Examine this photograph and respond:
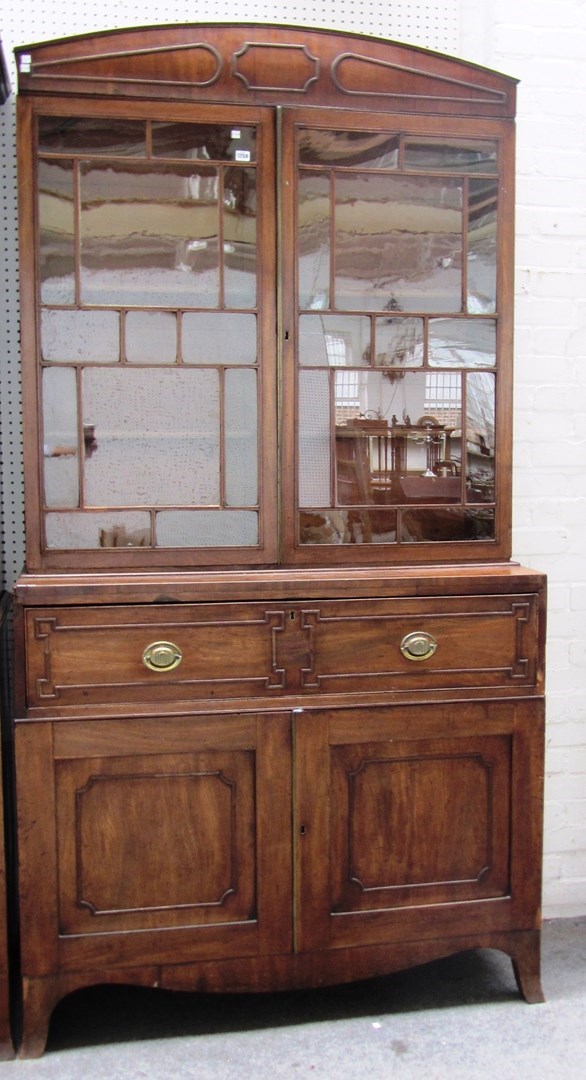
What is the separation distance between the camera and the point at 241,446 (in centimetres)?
198

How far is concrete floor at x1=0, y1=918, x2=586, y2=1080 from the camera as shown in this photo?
1.86 meters

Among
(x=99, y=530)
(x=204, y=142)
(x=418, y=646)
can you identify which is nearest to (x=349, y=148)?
(x=204, y=142)

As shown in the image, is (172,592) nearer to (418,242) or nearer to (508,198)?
(418,242)

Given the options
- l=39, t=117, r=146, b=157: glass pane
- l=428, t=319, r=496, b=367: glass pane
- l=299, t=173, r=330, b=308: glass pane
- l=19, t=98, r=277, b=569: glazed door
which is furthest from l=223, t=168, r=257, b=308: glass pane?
l=428, t=319, r=496, b=367: glass pane

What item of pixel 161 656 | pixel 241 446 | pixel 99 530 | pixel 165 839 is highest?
pixel 241 446

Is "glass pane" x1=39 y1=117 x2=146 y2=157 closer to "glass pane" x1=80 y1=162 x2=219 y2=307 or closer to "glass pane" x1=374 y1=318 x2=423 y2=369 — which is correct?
"glass pane" x1=80 y1=162 x2=219 y2=307

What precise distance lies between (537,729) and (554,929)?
31.3 inches

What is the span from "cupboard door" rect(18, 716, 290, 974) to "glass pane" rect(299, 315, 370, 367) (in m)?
0.82

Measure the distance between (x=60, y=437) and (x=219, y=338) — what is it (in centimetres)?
41

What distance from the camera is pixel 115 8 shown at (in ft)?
7.49

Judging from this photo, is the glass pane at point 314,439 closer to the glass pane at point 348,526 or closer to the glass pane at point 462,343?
the glass pane at point 348,526

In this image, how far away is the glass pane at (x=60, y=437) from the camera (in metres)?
1.92

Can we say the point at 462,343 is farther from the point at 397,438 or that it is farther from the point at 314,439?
the point at 314,439

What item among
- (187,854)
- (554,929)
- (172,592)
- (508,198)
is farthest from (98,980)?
(508,198)
